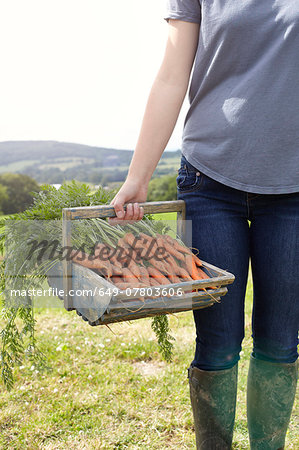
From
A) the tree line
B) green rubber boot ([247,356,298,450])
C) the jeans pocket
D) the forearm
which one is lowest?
the tree line

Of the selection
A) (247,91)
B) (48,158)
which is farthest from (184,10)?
(48,158)

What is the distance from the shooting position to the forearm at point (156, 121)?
134 cm

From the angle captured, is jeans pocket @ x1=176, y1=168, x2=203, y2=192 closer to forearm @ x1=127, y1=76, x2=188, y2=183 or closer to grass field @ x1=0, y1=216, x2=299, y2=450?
forearm @ x1=127, y1=76, x2=188, y2=183

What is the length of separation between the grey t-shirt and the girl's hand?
20 cm

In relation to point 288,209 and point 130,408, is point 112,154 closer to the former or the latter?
point 130,408

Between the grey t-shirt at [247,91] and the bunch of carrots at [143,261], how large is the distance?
26 cm

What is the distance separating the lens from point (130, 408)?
2273mm

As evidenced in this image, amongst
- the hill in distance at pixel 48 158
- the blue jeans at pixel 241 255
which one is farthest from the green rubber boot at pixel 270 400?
the hill in distance at pixel 48 158

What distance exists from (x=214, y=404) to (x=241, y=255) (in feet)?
1.65

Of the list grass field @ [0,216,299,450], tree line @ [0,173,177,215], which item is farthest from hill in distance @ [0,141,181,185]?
grass field @ [0,216,299,450]

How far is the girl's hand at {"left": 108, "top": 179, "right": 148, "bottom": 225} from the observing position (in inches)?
53.1

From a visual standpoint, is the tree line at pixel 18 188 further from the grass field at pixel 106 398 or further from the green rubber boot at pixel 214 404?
the green rubber boot at pixel 214 404

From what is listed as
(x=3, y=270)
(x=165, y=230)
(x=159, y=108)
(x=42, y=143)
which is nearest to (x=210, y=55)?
(x=159, y=108)

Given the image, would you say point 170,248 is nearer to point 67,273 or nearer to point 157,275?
point 157,275
